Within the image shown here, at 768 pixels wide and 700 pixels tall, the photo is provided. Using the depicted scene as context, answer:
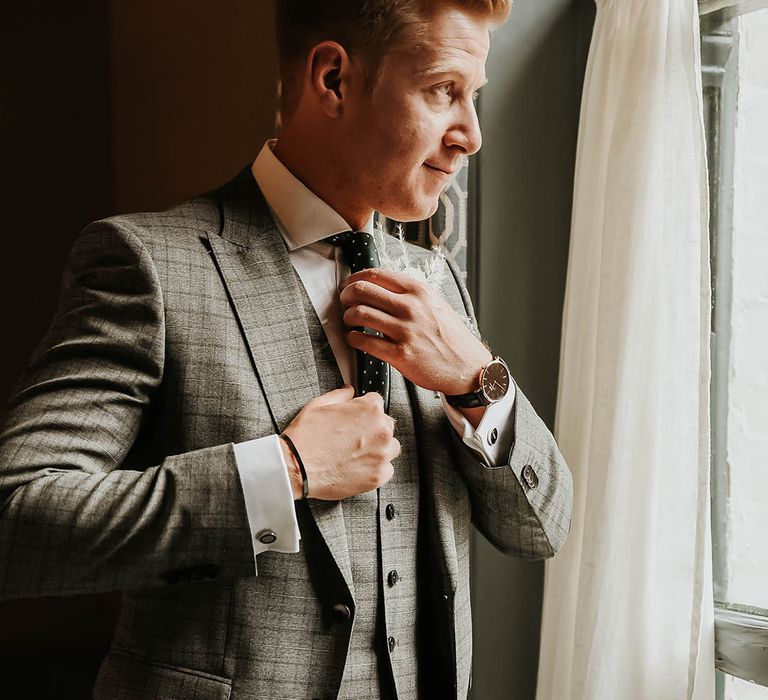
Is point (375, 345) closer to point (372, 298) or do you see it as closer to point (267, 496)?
point (372, 298)

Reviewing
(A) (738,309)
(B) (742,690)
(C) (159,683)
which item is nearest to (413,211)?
(C) (159,683)

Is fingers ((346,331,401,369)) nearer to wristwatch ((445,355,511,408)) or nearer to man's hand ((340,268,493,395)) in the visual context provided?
man's hand ((340,268,493,395))

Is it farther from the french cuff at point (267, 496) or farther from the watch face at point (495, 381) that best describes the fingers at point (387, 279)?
the french cuff at point (267, 496)

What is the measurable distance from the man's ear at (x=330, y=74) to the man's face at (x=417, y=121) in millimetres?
26

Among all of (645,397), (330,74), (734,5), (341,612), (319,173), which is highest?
(734,5)

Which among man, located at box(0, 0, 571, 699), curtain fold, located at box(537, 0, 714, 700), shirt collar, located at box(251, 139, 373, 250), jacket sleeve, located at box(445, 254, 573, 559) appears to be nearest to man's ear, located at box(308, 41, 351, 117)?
man, located at box(0, 0, 571, 699)

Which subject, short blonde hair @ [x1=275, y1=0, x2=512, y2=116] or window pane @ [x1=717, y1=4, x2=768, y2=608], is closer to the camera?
short blonde hair @ [x1=275, y1=0, x2=512, y2=116]

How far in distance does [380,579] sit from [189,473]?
0.34 metres

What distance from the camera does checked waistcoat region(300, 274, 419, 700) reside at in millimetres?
1231

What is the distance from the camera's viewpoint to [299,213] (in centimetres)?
134

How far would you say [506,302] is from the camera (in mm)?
2113

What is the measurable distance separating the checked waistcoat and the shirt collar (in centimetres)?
9

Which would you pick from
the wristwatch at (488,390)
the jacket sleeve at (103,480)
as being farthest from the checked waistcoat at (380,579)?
the jacket sleeve at (103,480)

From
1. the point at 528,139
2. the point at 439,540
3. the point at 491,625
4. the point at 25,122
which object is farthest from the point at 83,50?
the point at 439,540
